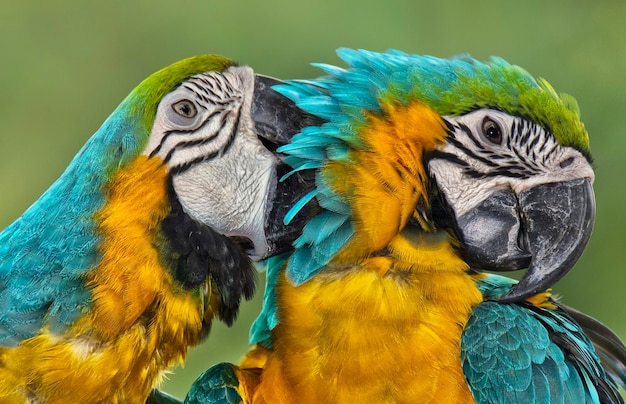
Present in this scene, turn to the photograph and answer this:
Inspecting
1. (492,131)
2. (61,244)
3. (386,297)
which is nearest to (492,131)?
(492,131)

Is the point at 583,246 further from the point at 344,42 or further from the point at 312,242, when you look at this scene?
the point at 344,42

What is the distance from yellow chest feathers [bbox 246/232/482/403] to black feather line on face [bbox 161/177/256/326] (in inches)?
5.3

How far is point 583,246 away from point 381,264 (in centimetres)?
50

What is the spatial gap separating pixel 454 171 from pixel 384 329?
427 mm

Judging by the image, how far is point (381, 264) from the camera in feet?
5.83

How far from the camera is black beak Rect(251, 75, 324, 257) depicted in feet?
5.94

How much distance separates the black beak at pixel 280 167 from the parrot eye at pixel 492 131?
0.41 metres

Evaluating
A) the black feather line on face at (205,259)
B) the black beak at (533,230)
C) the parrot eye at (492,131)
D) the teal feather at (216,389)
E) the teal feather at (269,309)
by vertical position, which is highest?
the parrot eye at (492,131)

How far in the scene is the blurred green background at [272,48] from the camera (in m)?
4.26

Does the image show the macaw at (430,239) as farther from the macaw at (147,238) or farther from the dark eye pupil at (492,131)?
the macaw at (147,238)

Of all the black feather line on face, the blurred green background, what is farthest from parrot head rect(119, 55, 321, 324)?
the blurred green background

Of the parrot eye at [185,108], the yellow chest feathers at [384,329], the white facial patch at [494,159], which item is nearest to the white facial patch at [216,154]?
the parrot eye at [185,108]

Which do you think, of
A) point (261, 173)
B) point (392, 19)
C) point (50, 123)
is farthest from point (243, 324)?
point (261, 173)

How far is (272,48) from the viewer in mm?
4371
